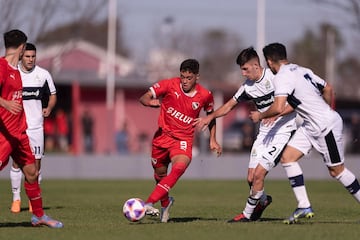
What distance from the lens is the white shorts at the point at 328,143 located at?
1276 cm

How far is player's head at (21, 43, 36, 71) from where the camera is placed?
14836 mm

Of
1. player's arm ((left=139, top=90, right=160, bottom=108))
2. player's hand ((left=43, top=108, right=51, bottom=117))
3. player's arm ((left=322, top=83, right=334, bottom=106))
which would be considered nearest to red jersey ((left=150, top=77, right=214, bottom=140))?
player's arm ((left=139, top=90, right=160, bottom=108))

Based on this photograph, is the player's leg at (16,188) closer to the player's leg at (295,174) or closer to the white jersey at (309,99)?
the player's leg at (295,174)

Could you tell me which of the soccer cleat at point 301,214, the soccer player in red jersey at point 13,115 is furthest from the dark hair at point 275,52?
the soccer player in red jersey at point 13,115

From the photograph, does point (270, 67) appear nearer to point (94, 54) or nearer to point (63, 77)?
point (63, 77)

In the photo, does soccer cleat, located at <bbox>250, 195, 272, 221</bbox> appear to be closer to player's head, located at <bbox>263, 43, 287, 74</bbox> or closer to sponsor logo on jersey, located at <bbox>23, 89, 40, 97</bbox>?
player's head, located at <bbox>263, 43, 287, 74</bbox>

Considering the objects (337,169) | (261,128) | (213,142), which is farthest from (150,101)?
(337,169)

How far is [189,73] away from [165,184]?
1602 millimetres

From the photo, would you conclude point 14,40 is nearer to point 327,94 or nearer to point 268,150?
point 268,150

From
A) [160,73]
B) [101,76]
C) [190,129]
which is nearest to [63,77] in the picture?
[101,76]

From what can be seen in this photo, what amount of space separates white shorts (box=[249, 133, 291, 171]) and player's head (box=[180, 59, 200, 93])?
1297 millimetres

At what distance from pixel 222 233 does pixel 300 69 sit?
103 inches

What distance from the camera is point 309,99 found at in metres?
12.7

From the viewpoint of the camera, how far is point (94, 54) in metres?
69.0
